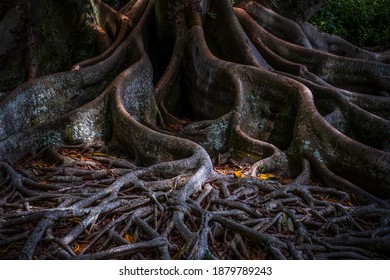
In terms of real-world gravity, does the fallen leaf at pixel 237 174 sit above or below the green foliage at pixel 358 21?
below

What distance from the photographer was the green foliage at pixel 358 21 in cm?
1077

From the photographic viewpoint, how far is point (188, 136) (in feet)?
17.1

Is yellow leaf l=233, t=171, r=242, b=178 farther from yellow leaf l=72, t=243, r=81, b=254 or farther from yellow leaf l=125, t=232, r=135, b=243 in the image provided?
yellow leaf l=72, t=243, r=81, b=254

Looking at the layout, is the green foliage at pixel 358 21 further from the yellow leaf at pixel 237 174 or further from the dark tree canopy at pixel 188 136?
the yellow leaf at pixel 237 174

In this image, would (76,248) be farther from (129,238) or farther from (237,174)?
(237,174)

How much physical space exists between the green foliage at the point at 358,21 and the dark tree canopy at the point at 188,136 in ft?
10.3

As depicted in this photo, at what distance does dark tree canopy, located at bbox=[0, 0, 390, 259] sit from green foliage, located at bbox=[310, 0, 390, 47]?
3129 mm

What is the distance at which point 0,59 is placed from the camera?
5.95 meters

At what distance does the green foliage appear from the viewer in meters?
10.8

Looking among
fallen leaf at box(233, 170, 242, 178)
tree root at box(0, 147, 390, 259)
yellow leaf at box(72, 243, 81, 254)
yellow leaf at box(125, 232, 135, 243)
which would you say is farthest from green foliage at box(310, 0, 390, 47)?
yellow leaf at box(72, 243, 81, 254)

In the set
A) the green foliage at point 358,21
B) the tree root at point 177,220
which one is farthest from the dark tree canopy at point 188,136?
the green foliage at point 358,21

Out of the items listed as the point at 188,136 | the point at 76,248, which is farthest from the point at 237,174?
the point at 76,248

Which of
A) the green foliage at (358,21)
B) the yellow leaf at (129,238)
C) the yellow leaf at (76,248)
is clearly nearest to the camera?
the yellow leaf at (76,248)
